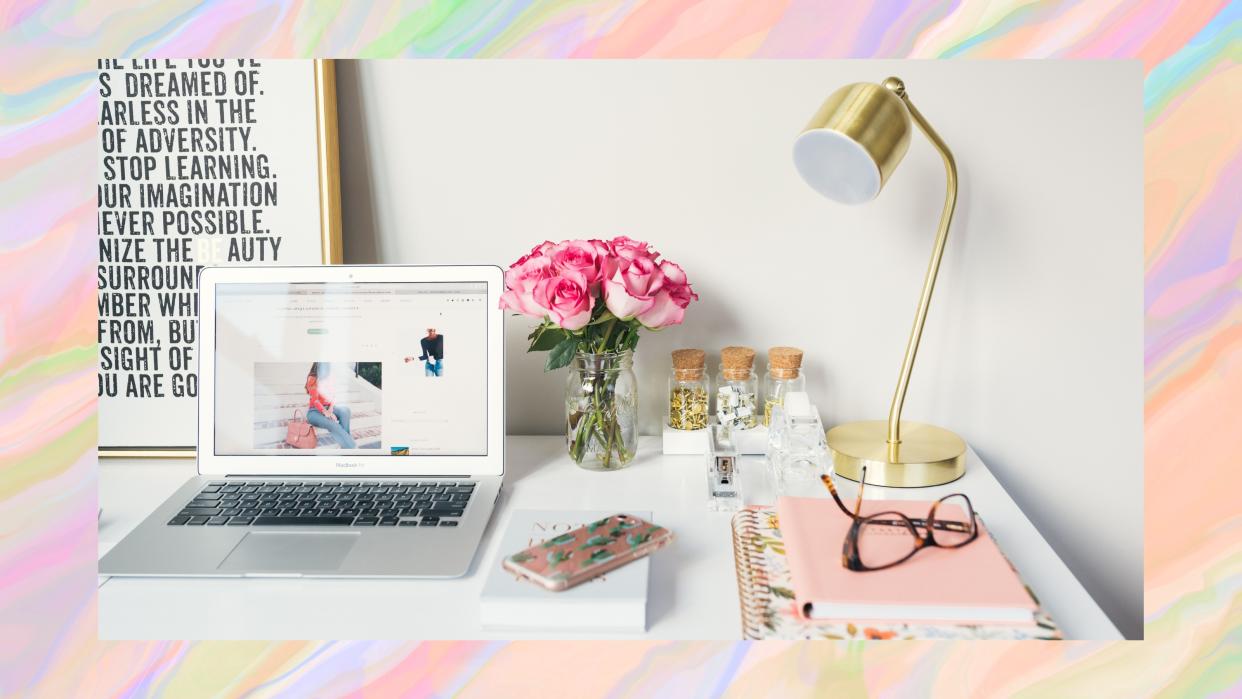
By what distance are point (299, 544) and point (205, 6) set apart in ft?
1.74

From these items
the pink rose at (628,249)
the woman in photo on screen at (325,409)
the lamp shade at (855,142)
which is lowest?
the woman in photo on screen at (325,409)

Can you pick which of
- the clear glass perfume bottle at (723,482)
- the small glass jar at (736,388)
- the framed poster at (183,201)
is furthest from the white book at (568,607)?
the framed poster at (183,201)

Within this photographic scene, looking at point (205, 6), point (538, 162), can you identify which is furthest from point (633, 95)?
point (205, 6)

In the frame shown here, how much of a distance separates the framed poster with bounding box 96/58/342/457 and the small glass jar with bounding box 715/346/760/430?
0.55 meters

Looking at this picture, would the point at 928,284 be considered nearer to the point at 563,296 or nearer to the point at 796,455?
the point at 796,455

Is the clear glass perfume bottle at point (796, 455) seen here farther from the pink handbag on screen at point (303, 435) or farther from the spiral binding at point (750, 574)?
the pink handbag on screen at point (303, 435)

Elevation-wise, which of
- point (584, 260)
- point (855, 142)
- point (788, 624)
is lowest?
point (788, 624)

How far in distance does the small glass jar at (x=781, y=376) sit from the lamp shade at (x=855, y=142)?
0.24 meters

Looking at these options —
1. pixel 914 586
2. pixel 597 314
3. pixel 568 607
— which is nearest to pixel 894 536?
pixel 914 586

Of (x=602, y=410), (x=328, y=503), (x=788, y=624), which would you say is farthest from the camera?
(x=602, y=410)

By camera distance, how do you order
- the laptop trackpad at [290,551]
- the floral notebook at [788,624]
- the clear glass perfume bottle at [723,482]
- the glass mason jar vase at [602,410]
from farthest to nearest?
the glass mason jar vase at [602,410] < the clear glass perfume bottle at [723,482] < the laptop trackpad at [290,551] < the floral notebook at [788,624]

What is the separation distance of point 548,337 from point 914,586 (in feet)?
1.76

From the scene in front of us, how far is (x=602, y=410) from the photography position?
112 cm

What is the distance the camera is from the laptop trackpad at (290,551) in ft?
2.81
